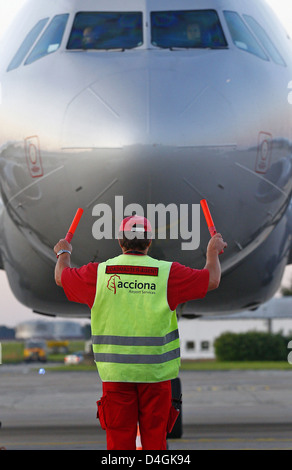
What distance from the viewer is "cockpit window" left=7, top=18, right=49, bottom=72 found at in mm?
8898

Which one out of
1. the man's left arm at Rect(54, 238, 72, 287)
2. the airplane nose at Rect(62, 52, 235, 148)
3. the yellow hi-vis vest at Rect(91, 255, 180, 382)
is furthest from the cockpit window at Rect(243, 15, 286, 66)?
the yellow hi-vis vest at Rect(91, 255, 180, 382)

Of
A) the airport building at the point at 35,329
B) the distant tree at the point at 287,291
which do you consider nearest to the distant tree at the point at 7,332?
the airport building at the point at 35,329

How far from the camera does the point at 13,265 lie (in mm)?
10609

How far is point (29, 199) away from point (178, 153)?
5.57ft

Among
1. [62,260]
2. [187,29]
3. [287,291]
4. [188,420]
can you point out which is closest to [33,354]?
[287,291]

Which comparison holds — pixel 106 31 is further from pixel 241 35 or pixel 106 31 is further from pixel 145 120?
pixel 145 120

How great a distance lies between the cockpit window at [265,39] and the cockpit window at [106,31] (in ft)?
4.09

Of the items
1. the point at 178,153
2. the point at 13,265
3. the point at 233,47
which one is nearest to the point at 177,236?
the point at 178,153

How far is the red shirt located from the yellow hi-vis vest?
0.05 metres

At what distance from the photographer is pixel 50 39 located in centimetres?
864

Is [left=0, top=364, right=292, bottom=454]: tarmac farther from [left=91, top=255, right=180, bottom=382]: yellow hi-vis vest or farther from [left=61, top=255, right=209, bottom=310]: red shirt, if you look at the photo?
[left=61, top=255, right=209, bottom=310]: red shirt

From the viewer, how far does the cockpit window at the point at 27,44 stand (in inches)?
350

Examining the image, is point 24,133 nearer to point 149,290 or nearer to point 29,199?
point 29,199

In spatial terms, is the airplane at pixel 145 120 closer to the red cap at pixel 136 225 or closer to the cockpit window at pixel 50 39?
the cockpit window at pixel 50 39
